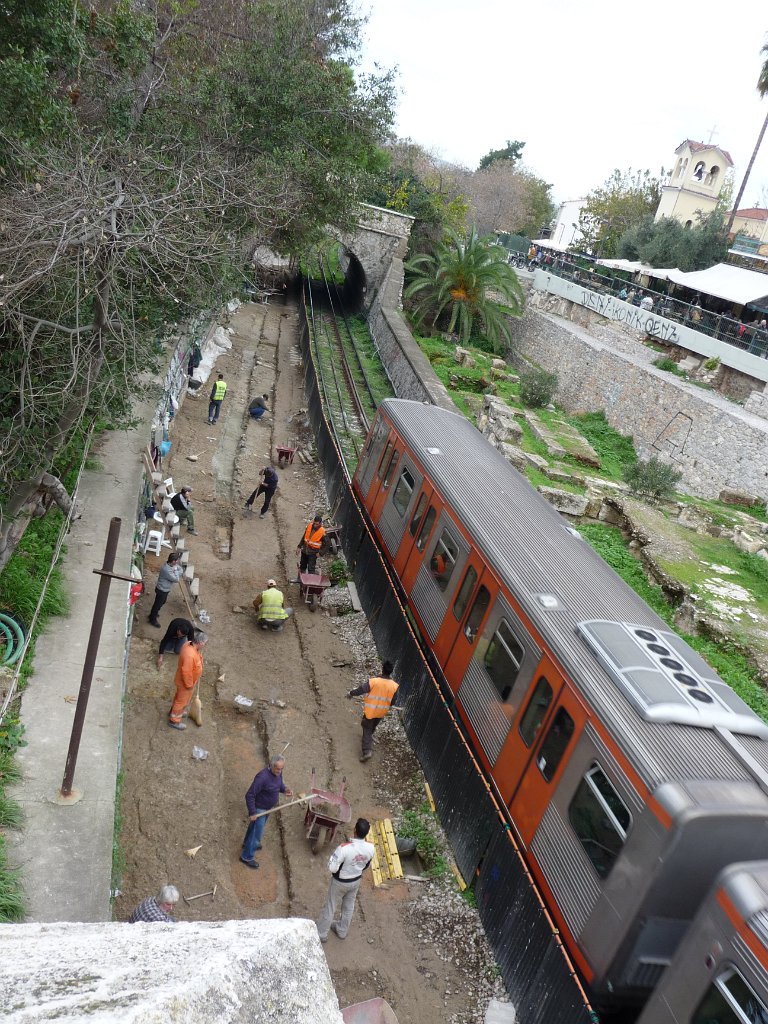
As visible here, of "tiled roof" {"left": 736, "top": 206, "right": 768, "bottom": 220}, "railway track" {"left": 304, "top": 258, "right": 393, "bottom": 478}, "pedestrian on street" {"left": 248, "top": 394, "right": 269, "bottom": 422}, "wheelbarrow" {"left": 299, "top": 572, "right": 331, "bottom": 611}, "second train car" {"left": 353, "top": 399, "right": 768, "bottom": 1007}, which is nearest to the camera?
"second train car" {"left": 353, "top": 399, "right": 768, "bottom": 1007}

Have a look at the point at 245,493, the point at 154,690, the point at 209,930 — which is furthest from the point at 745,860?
the point at 245,493

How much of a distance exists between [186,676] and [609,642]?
5.09 metres

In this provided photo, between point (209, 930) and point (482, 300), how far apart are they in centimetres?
3380

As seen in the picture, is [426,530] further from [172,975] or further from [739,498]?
[739,498]

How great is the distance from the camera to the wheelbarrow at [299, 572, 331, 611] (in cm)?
1449

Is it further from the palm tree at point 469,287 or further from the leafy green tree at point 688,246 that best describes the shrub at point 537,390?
the leafy green tree at point 688,246

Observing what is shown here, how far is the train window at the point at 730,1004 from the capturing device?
534 cm

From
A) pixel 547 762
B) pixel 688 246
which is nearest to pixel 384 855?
pixel 547 762

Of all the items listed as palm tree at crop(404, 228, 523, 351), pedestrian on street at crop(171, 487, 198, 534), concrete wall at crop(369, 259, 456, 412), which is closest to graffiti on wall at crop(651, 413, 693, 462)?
concrete wall at crop(369, 259, 456, 412)

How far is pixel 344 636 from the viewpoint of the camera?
46.5 feet

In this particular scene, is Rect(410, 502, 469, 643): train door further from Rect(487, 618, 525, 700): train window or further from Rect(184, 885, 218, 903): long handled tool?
Rect(184, 885, 218, 903): long handled tool

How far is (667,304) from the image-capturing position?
3116cm

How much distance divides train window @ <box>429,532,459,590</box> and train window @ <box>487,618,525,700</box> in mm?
1738

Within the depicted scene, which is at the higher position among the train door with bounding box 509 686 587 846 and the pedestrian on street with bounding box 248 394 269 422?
the train door with bounding box 509 686 587 846
